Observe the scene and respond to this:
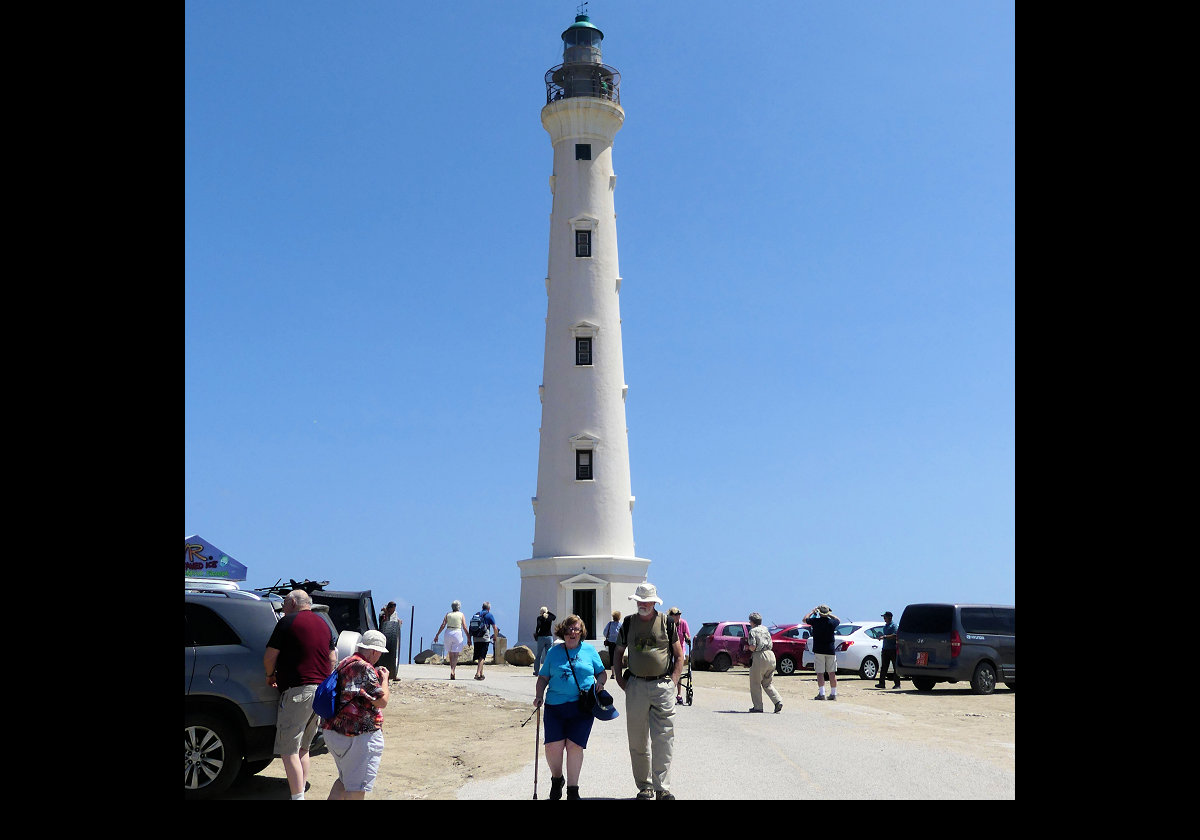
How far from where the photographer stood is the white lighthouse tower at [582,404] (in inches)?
1401

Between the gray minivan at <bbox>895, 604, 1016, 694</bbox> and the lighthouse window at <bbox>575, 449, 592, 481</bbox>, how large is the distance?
1411 cm

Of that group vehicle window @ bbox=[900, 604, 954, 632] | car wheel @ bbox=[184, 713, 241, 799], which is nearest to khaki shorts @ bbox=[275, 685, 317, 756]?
car wheel @ bbox=[184, 713, 241, 799]

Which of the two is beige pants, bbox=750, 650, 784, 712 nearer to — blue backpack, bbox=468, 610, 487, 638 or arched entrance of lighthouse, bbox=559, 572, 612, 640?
blue backpack, bbox=468, 610, 487, 638

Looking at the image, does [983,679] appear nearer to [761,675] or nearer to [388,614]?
[761,675]

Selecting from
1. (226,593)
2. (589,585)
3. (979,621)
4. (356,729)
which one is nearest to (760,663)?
(979,621)

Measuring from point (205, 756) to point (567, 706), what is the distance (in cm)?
324

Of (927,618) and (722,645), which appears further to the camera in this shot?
(722,645)

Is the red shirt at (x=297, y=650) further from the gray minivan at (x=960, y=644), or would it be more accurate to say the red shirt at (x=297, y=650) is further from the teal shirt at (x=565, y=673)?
the gray minivan at (x=960, y=644)

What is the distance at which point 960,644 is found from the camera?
23.4 metres

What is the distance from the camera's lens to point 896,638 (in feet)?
82.3
